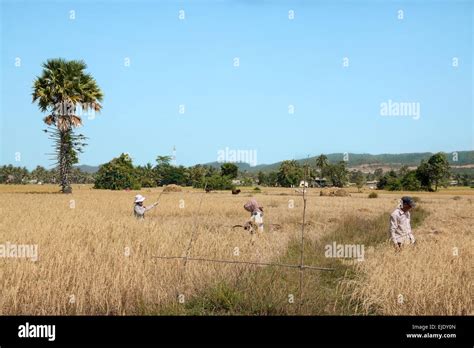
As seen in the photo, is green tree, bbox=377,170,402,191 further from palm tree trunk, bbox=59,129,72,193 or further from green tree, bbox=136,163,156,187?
palm tree trunk, bbox=59,129,72,193

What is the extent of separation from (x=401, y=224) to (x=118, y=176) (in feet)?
168

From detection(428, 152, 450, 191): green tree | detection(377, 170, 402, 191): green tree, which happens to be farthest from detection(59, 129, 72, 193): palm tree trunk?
detection(428, 152, 450, 191): green tree

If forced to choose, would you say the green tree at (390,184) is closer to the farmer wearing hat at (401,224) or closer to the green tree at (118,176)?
the green tree at (118,176)

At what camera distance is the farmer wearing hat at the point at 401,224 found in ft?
30.0

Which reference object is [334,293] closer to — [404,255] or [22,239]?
[404,255]

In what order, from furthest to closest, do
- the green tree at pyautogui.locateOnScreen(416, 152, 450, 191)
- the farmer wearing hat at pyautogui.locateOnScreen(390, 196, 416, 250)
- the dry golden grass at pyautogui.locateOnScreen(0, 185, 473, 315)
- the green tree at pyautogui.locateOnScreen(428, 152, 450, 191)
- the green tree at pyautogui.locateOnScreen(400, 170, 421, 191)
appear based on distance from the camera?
the green tree at pyautogui.locateOnScreen(416, 152, 450, 191), the green tree at pyautogui.locateOnScreen(428, 152, 450, 191), the green tree at pyautogui.locateOnScreen(400, 170, 421, 191), the farmer wearing hat at pyautogui.locateOnScreen(390, 196, 416, 250), the dry golden grass at pyautogui.locateOnScreen(0, 185, 473, 315)

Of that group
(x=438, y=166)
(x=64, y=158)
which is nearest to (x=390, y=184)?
(x=438, y=166)

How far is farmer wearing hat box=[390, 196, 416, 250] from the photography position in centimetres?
916

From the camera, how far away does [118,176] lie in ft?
189

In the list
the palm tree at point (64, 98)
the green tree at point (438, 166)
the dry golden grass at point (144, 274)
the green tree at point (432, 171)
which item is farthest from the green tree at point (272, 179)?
the dry golden grass at point (144, 274)

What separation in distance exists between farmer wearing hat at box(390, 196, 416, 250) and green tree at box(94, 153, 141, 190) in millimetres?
48000
